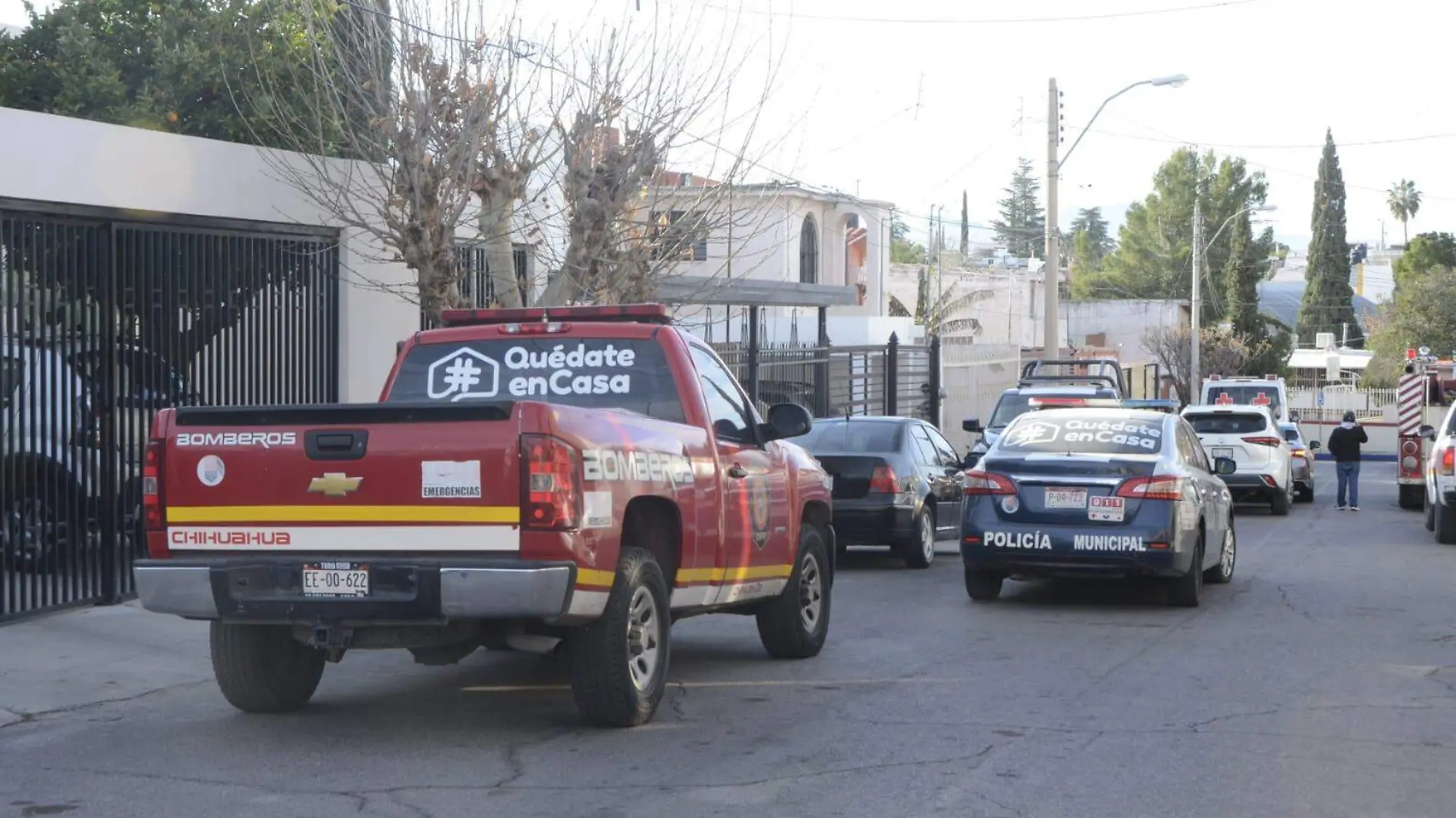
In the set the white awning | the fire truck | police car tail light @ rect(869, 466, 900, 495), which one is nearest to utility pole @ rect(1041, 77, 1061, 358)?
the fire truck

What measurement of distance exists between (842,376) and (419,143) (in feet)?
44.0

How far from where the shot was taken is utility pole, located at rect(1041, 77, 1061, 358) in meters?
30.3

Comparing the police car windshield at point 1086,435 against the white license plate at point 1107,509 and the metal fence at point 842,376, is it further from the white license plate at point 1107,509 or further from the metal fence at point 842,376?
the metal fence at point 842,376

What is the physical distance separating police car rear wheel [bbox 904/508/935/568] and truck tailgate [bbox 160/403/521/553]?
29.9ft

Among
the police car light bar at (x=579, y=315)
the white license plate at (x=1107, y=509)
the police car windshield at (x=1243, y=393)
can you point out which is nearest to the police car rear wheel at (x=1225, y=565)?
the white license plate at (x=1107, y=509)

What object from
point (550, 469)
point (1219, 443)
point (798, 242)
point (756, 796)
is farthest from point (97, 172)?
point (798, 242)

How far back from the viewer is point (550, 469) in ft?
22.8

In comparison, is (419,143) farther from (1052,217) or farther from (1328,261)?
(1328,261)

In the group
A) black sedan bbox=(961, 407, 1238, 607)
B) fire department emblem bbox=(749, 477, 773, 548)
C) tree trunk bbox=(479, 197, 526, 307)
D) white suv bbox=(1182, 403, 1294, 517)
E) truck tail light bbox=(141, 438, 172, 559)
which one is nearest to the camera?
truck tail light bbox=(141, 438, 172, 559)

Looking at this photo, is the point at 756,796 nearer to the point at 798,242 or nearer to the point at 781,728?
the point at 781,728

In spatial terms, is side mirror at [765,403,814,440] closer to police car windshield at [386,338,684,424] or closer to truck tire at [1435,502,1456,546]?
police car windshield at [386,338,684,424]

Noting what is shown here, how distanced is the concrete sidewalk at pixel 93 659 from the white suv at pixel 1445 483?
13.4 metres

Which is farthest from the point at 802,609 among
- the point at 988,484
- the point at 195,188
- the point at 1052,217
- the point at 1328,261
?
the point at 1328,261

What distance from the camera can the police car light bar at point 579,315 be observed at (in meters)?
8.99
